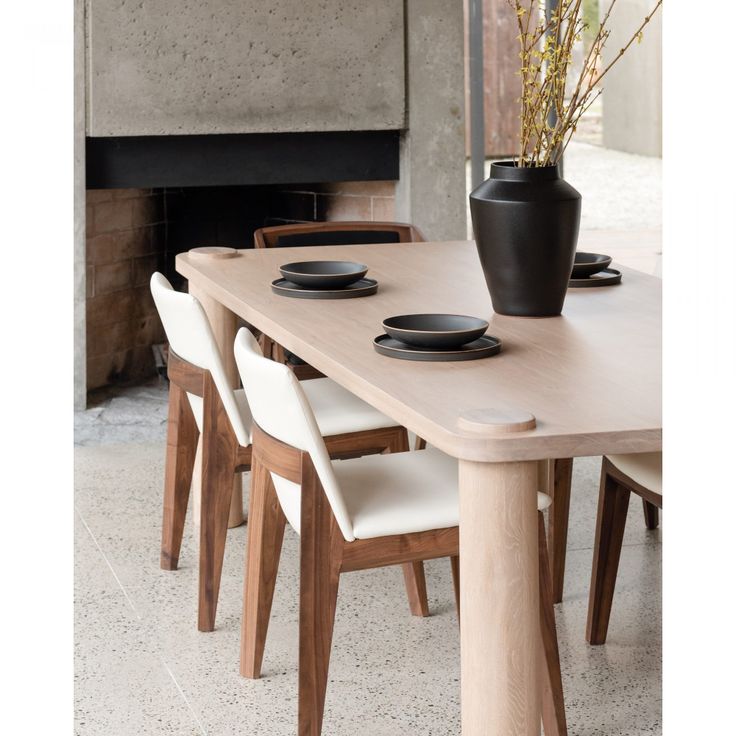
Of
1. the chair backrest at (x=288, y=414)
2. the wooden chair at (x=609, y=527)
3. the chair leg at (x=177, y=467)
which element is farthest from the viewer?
the chair leg at (x=177, y=467)

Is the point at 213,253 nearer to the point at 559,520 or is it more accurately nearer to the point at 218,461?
the point at 218,461

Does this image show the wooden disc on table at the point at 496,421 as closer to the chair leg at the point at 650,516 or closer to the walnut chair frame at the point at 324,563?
the walnut chair frame at the point at 324,563

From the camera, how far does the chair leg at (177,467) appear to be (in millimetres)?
3049

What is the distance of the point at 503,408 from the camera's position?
166 cm

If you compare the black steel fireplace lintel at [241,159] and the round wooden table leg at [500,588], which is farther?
the black steel fireplace lintel at [241,159]

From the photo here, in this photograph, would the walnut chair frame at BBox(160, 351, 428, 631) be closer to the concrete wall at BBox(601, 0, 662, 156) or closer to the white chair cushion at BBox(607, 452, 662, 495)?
the white chair cushion at BBox(607, 452, 662, 495)

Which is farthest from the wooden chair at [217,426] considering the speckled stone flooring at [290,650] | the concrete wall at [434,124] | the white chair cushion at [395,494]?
the concrete wall at [434,124]

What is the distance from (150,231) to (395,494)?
341 cm

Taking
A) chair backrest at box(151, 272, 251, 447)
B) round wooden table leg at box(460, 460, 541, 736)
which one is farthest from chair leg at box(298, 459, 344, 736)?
chair backrest at box(151, 272, 251, 447)

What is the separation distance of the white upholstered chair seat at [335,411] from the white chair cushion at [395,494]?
1.14 feet

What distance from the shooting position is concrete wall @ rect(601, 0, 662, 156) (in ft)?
18.8

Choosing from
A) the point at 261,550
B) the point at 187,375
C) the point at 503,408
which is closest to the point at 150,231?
the point at 187,375

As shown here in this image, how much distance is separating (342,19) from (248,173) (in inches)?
29.2
